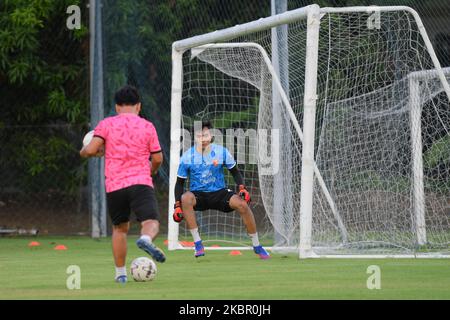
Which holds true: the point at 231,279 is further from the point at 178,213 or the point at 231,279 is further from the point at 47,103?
the point at 47,103

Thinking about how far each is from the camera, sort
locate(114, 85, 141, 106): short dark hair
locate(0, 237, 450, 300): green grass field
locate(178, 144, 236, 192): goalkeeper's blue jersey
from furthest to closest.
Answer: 1. locate(178, 144, 236, 192): goalkeeper's blue jersey
2. locate(114, 85, 141, 106): short dark hair
3. locate(0, 237, 450, 300): green grass field

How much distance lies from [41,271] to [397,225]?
5.06m

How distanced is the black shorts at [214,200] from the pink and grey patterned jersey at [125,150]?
4222mm

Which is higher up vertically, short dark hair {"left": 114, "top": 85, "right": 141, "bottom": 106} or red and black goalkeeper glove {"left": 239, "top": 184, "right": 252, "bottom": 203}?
short dark hair {"left": 114, "top": 85, "right": 141, "bottom": 106}

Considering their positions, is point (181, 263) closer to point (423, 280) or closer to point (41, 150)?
point (423, 280)

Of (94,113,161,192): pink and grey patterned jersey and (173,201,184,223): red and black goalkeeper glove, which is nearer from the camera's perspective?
(94,113,161,192): pink and grey patterned jersey

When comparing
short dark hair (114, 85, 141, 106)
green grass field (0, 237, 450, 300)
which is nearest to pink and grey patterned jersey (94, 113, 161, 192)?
short dark hair (114, 85, 141, 106)

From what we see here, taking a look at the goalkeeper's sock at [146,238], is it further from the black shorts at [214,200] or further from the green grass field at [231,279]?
the black shorts at [214,200]

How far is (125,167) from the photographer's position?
31.6 feet

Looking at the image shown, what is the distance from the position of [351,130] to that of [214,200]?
196 centimetres

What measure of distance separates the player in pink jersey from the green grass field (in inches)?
20.5

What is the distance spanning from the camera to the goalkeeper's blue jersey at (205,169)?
14.1 metres

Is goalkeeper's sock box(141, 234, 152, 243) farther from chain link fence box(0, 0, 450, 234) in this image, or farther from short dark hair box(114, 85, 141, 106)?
chain link fence box(0, 0, 450, 234)

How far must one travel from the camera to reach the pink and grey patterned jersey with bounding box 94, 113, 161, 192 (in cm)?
962
